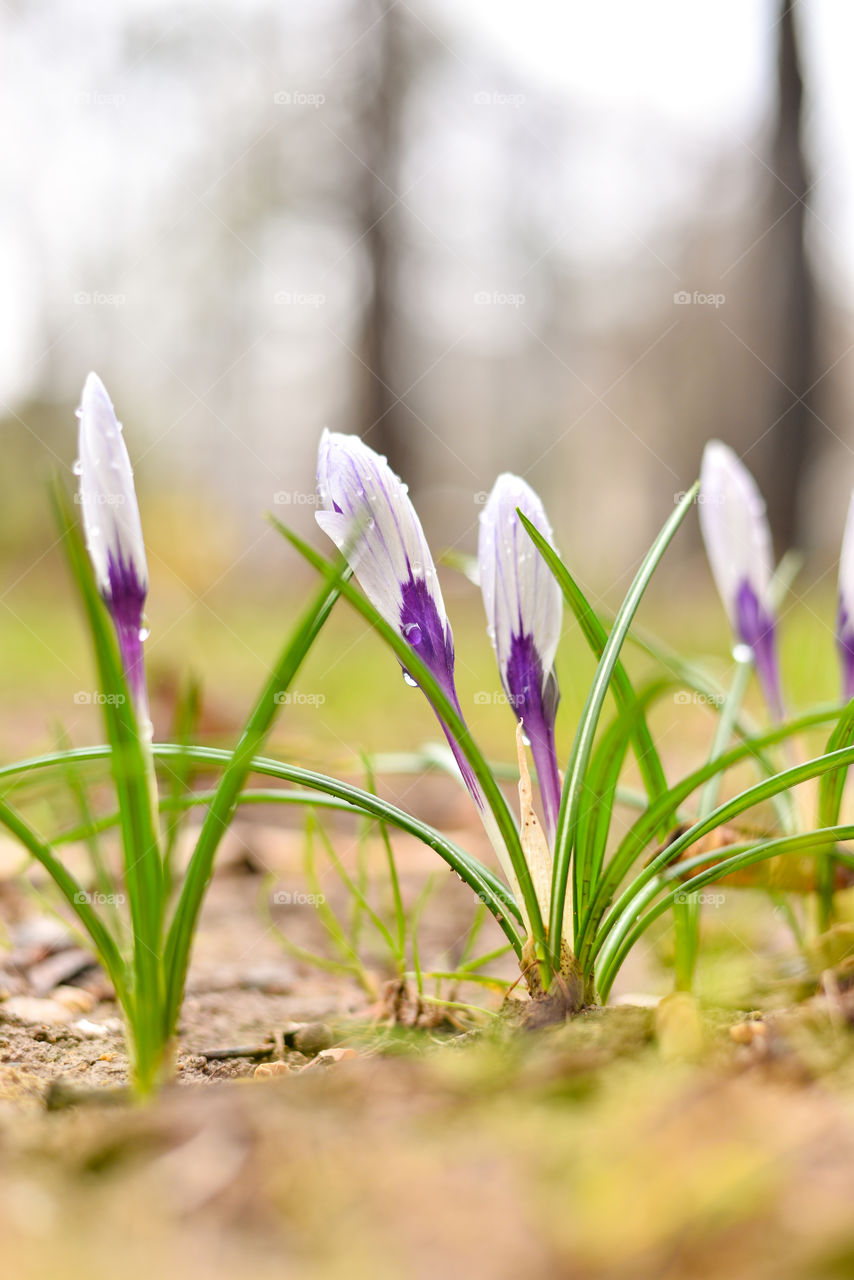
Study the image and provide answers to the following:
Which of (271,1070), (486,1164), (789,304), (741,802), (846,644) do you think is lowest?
(271,1070)

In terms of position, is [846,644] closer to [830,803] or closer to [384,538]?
[830,803]

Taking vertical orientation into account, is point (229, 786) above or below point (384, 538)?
below

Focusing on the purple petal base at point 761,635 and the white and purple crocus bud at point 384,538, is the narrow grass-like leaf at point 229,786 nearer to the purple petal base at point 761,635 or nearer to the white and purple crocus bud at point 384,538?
the white and purple crocus bud at point 384,538

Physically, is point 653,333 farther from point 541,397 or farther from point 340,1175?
point 340,1175

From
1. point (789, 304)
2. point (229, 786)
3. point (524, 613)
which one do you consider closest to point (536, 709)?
point (524, 613)

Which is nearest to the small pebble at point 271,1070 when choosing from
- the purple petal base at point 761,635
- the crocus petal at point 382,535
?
the crocus petal at point 382,535

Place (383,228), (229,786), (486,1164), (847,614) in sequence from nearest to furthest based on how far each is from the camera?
(486,1164) < (229,786) < (847,614) < (383,228)
